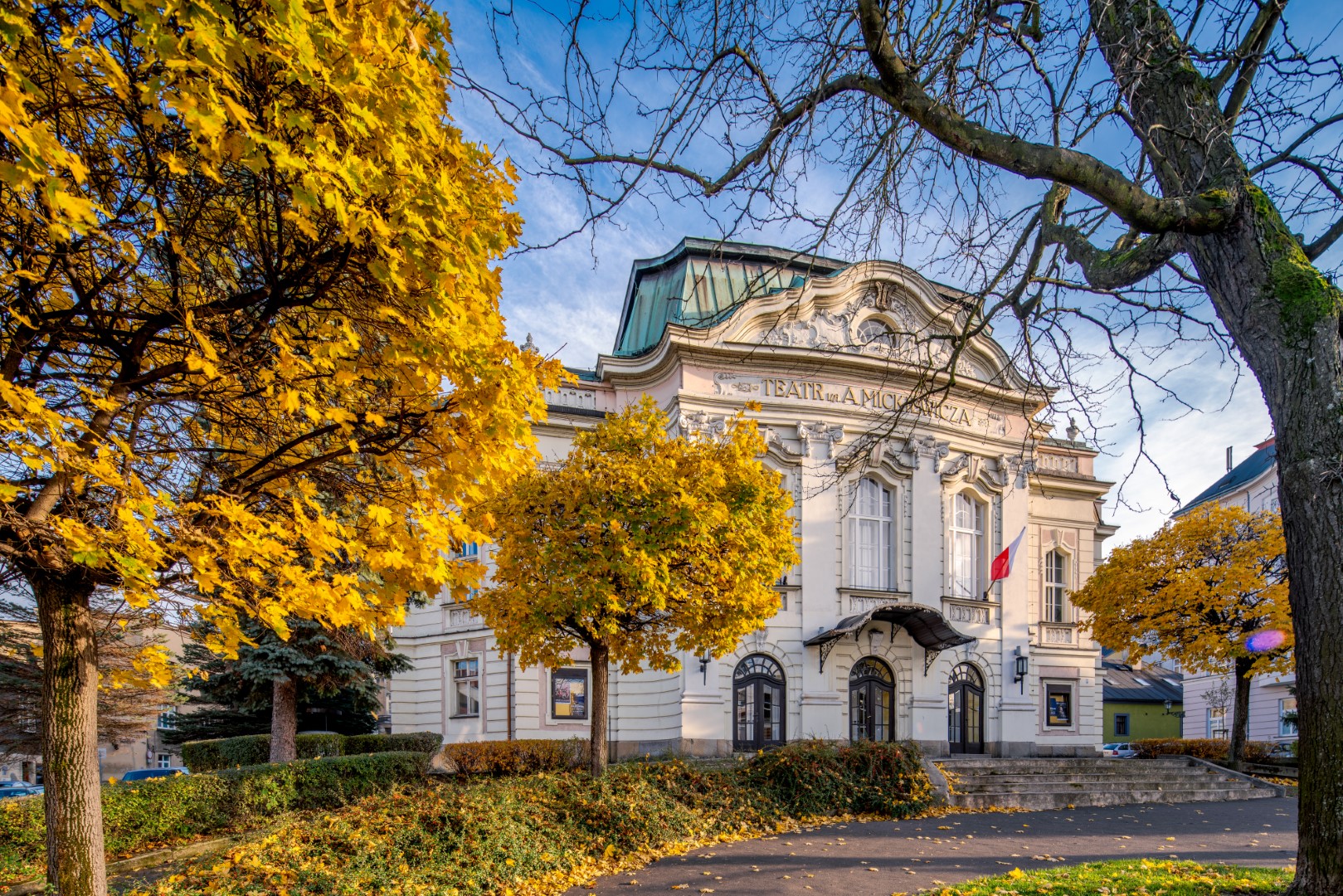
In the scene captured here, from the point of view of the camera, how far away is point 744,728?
1964 centimetres

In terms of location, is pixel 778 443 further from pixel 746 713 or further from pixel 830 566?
pixel 746 713

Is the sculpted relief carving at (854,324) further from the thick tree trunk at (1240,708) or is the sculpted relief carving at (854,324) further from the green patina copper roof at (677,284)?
the thick tree trunk at (1240,708)

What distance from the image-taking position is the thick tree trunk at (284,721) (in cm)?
1616

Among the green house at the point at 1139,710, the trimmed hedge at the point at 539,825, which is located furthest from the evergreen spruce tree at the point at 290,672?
the green house at the point at 1139,710

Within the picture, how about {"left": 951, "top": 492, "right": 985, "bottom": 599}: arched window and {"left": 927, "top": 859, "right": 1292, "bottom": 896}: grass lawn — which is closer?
{"left": 927, "top": 859, "right": 1292, "bottom": 896}: grass lawn

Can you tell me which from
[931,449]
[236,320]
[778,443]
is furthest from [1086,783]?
[236,320]

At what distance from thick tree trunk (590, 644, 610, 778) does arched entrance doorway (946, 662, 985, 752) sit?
39.4ft

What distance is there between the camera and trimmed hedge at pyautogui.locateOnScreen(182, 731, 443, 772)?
16.3m

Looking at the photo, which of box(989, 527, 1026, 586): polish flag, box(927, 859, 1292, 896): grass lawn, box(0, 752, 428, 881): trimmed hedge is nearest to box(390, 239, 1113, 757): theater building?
box(989, 527, 1026, 586): polish flag

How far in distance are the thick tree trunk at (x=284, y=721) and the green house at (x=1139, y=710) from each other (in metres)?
42.0

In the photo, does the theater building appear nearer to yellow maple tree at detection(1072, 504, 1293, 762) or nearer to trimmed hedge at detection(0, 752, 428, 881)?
yellow maple tree at detection(1072, 504, 1293, 762)

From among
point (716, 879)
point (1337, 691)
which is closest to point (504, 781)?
point (716, 879)

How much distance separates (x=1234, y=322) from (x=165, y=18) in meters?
6.21

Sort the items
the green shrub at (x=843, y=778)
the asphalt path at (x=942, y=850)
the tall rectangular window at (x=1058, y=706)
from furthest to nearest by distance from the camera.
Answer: the tall rectangular window at (x=1058, y=706) → the green shrub at (x=843, y=778) → the asphalt path at (x=942, y=850)
